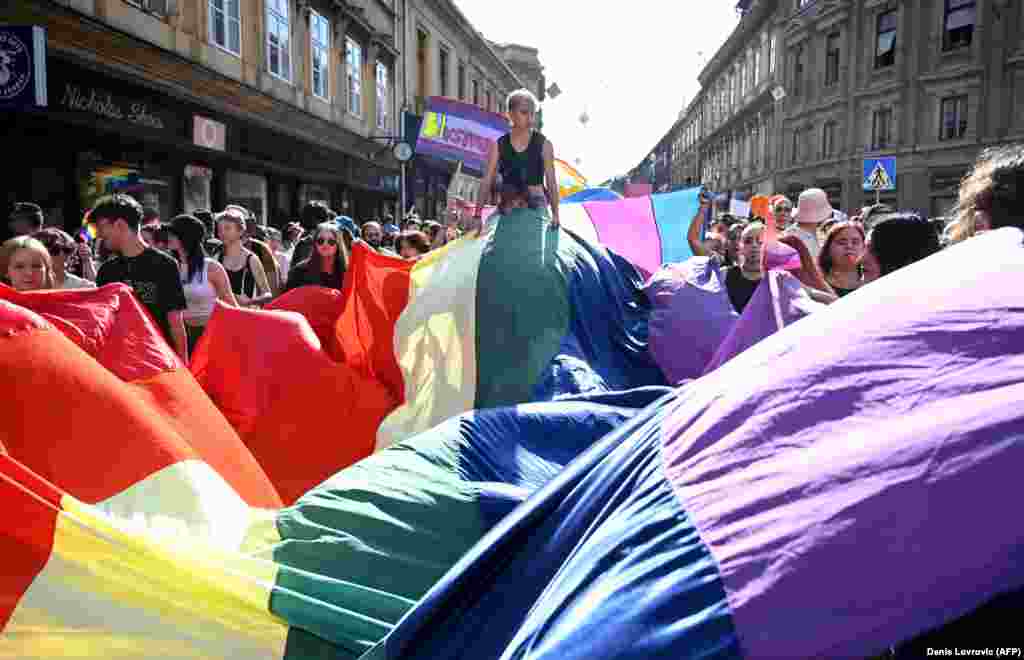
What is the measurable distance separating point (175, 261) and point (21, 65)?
15.5 ft

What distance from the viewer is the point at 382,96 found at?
25000mm

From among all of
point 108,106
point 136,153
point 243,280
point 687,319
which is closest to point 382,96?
point 136,153

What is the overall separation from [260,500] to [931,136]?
108 ft

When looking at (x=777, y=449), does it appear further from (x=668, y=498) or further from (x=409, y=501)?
(x=409, y=501)

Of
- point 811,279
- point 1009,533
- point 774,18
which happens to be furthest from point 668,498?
point 774,18

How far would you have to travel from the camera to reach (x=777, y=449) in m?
1.35

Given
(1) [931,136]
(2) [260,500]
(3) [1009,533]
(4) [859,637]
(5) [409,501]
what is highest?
(1) [931,136]

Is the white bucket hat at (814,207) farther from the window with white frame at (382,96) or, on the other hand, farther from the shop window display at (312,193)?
the window with white frame at (382,96)

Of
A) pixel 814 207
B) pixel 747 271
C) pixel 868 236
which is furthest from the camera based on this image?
pixel 814 207

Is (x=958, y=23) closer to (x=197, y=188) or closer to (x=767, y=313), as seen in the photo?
(x=197, y=188)

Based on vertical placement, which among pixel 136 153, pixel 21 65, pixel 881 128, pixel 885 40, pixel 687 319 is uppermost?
pixel 885 40

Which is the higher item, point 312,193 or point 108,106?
point 108,106

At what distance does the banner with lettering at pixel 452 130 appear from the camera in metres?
18.5

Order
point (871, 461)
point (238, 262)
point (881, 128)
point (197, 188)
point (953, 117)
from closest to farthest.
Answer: point (871, 461) → point (238, 262) → point (197, 188) → point (953, 117) → point (881, 128)
